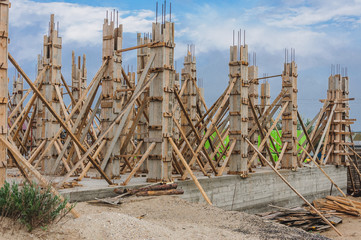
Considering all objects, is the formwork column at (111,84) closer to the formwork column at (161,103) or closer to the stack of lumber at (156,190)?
the formwork column at (161,103)

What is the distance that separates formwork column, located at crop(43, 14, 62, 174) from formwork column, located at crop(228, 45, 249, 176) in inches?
228

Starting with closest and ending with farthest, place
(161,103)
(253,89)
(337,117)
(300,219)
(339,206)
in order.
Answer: (161,103), (300,219), (339,206), (253,89), (337,117)

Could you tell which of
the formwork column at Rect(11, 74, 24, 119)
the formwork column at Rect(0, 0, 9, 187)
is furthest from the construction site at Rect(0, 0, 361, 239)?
the formwork column at Rect(11, 74, 24, 119)

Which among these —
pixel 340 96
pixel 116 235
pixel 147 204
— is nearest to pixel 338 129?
pixel 340 96

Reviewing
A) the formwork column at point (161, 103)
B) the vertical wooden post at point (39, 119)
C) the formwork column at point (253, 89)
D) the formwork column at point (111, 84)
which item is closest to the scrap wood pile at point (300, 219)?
the formwork column at point (161, 103)

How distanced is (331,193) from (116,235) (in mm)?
16770

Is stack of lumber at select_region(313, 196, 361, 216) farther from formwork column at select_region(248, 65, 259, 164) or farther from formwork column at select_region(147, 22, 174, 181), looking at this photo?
formwork column at select_region(147, 22, 174, 181)

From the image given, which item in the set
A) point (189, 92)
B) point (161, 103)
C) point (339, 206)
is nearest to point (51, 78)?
point (161, 103)

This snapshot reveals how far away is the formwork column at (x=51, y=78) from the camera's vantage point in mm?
14570

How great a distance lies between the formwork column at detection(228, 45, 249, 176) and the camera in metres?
15.2

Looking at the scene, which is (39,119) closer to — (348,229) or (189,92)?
(189,92)

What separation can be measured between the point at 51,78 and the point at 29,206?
26.8ft

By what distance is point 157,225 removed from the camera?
8391 millimetres

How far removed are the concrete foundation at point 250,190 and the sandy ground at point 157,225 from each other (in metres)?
0.83
